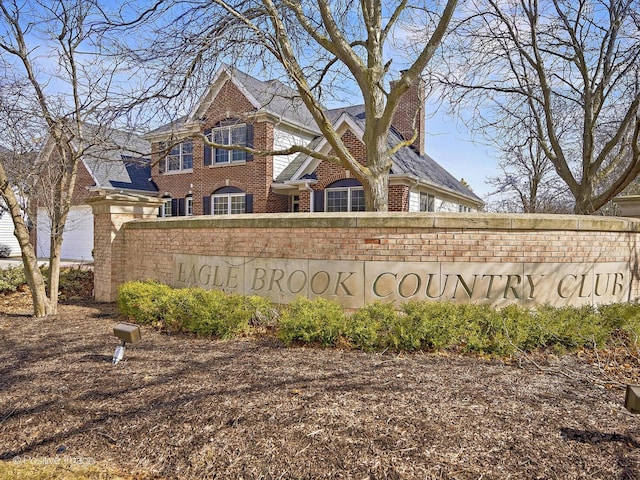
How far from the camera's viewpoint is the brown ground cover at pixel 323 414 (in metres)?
2.75

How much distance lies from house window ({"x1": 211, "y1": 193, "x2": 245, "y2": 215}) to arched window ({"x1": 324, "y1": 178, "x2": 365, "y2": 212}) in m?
4.48

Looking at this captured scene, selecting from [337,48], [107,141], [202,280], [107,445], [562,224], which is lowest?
[107,445]

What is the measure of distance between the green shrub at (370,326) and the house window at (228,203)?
46.1 ft

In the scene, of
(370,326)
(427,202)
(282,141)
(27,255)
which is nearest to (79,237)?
(282,141)

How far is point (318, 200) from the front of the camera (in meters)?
16.7

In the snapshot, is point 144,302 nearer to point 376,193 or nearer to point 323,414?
point 323,414

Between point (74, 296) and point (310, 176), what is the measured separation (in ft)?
31.9

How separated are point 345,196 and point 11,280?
10.8 meters

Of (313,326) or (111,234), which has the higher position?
(111,234)

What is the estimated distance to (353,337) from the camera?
17.6ft

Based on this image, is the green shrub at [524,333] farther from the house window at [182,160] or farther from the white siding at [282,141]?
the house window at [182,160]

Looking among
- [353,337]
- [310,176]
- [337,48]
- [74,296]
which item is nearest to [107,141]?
[74,296]

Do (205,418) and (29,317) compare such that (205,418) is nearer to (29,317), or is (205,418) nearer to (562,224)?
(562,224)

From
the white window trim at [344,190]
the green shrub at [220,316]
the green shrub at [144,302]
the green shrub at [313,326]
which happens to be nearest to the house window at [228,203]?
the white window trim at [344,190]
